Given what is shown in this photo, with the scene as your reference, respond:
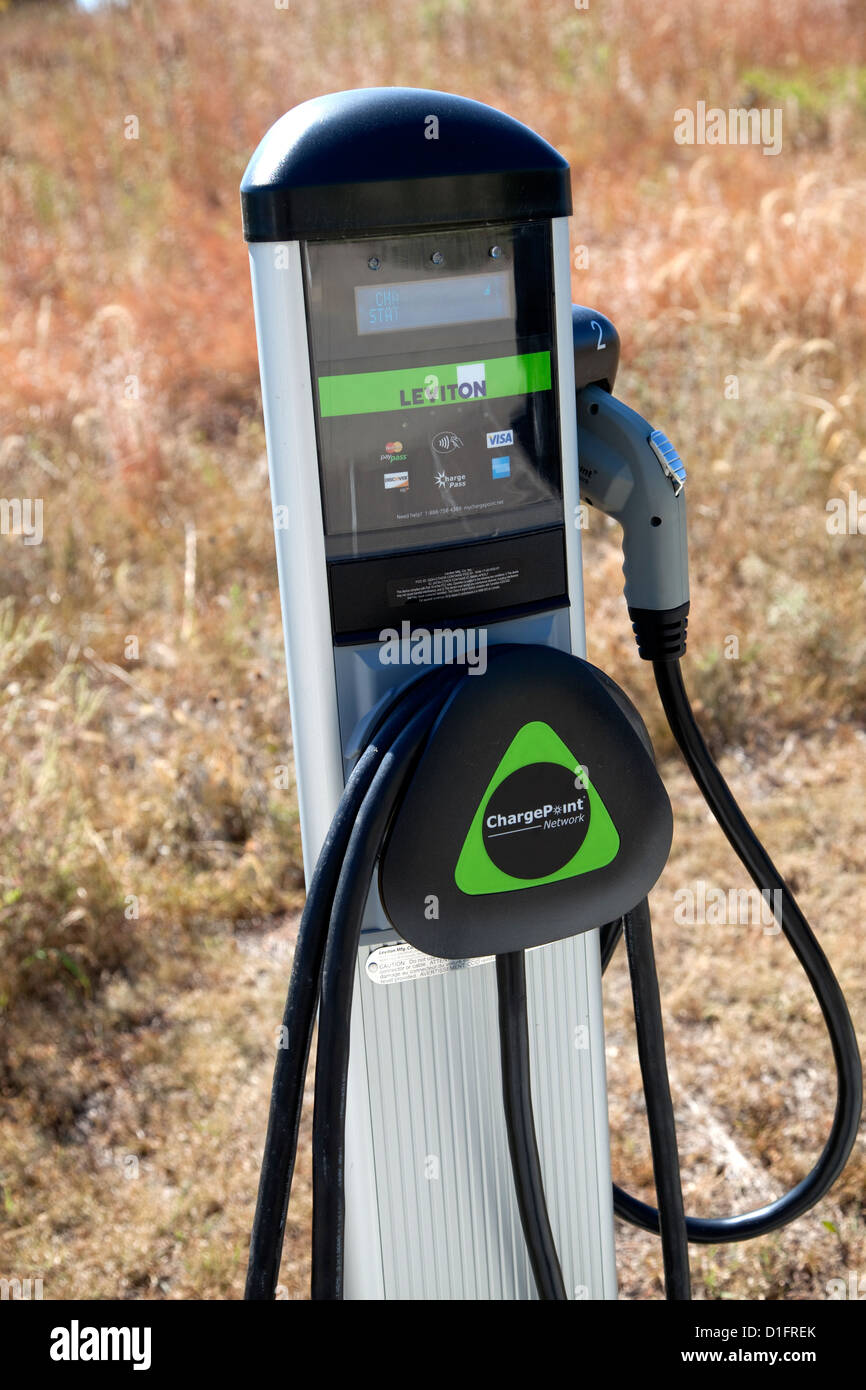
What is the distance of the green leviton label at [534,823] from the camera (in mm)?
1235

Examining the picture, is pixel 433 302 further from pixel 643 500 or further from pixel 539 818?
pixel 539 818

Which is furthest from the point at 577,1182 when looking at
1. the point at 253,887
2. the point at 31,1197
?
Result: the point at 253,887

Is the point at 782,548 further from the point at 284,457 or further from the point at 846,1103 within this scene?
the point at 284,457

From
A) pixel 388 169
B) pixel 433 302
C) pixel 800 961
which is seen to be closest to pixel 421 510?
pixel 433 302

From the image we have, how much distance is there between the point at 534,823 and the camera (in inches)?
49.4

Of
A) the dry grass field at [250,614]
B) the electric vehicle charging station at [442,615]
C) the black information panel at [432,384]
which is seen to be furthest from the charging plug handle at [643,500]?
the dry grass field at [250,614]

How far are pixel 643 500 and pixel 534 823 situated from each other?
42 cm

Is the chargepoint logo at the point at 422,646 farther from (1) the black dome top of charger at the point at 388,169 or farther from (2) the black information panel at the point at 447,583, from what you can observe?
(1) the black dome top of charger at the point at 388,169

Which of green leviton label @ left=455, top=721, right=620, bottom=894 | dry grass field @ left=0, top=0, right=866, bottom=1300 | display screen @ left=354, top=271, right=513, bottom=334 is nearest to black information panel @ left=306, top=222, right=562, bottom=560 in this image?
display screen @ left=354, top=271, right=513, bottom=334

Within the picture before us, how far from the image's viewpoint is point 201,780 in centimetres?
328

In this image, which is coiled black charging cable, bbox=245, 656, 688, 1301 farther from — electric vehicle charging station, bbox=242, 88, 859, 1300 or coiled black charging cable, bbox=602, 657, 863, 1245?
coiled black charging cable, bbox=602, 657, 863, 1245

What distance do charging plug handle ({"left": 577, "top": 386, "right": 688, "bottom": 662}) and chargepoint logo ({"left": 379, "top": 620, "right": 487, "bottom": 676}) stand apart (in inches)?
10.9

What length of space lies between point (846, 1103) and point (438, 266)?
1179 millimetres

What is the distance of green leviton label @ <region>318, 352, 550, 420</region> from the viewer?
124 centimetres
